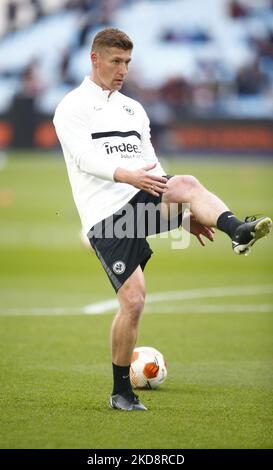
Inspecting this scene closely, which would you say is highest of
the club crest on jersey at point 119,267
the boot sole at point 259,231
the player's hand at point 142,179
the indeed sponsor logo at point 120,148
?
the indeed sponsor logo at point 120,148

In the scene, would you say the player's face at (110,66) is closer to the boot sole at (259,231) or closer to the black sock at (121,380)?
the boot sole at (259,231)

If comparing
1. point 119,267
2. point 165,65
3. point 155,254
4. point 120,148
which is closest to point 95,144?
point 120,148

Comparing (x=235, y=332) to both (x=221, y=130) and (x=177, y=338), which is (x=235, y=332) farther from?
(x=221, y=130)

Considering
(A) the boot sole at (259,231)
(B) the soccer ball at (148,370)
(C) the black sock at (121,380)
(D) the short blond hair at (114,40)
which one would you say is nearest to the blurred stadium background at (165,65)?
(B) the soccer ball at (148,370)

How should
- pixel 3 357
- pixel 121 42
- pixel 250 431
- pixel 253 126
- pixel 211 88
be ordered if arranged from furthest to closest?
1. pixel 211 88
2. pixel 253 126
3. pixel 3 357
4. pixel 121 42
5. pixel 250 431

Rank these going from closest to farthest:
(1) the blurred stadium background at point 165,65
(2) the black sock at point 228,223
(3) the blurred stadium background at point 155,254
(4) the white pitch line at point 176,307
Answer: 1. (2) the black sock at point 228,223
2. (3) the blurred stadium background at point 155,254
3. (4) the white pitch line at point 176,307
4. (1) the blurred stadium background at point 165,65

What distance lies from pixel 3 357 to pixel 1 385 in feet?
4.08

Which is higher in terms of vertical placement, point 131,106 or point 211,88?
point 131,106

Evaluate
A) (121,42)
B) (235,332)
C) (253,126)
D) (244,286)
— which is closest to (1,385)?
(121,42)

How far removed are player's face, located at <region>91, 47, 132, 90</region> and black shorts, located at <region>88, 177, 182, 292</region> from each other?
782 mm

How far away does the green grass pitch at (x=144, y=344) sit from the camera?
20.6 feet

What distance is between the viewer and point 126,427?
20.9 feet

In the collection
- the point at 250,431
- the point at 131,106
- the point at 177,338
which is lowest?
the point at 177,338
